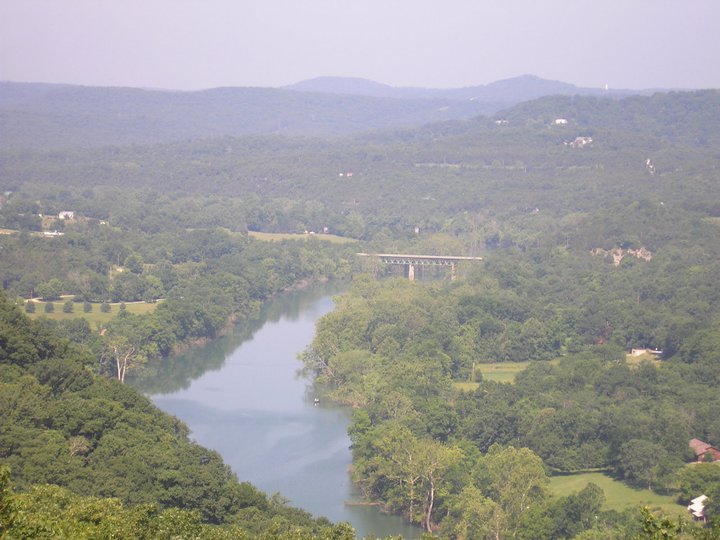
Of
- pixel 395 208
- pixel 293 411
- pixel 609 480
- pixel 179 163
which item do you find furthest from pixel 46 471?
pixel 179 163

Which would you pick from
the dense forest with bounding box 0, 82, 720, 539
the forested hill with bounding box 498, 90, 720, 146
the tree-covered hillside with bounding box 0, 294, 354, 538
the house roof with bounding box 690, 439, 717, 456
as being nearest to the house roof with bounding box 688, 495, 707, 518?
the dense forest with bounding box 0, 82, 720, 539

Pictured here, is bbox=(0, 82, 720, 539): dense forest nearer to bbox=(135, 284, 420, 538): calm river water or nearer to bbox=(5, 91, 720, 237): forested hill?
bbox=(5, 91, 720, 237): forested hill

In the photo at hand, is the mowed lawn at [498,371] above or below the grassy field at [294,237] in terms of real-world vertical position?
above

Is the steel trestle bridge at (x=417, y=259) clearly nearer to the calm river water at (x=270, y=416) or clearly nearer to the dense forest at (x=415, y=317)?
the dense forest at (x=415, y=317)

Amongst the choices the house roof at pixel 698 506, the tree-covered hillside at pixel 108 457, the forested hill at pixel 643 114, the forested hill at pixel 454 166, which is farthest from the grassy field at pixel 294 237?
the house roof at pixel 698 506

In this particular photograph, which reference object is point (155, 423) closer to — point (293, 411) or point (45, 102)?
point (293, 411)

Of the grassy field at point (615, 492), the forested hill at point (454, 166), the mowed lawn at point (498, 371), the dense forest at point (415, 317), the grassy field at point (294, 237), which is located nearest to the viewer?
the dense forest at point (415, 317)
